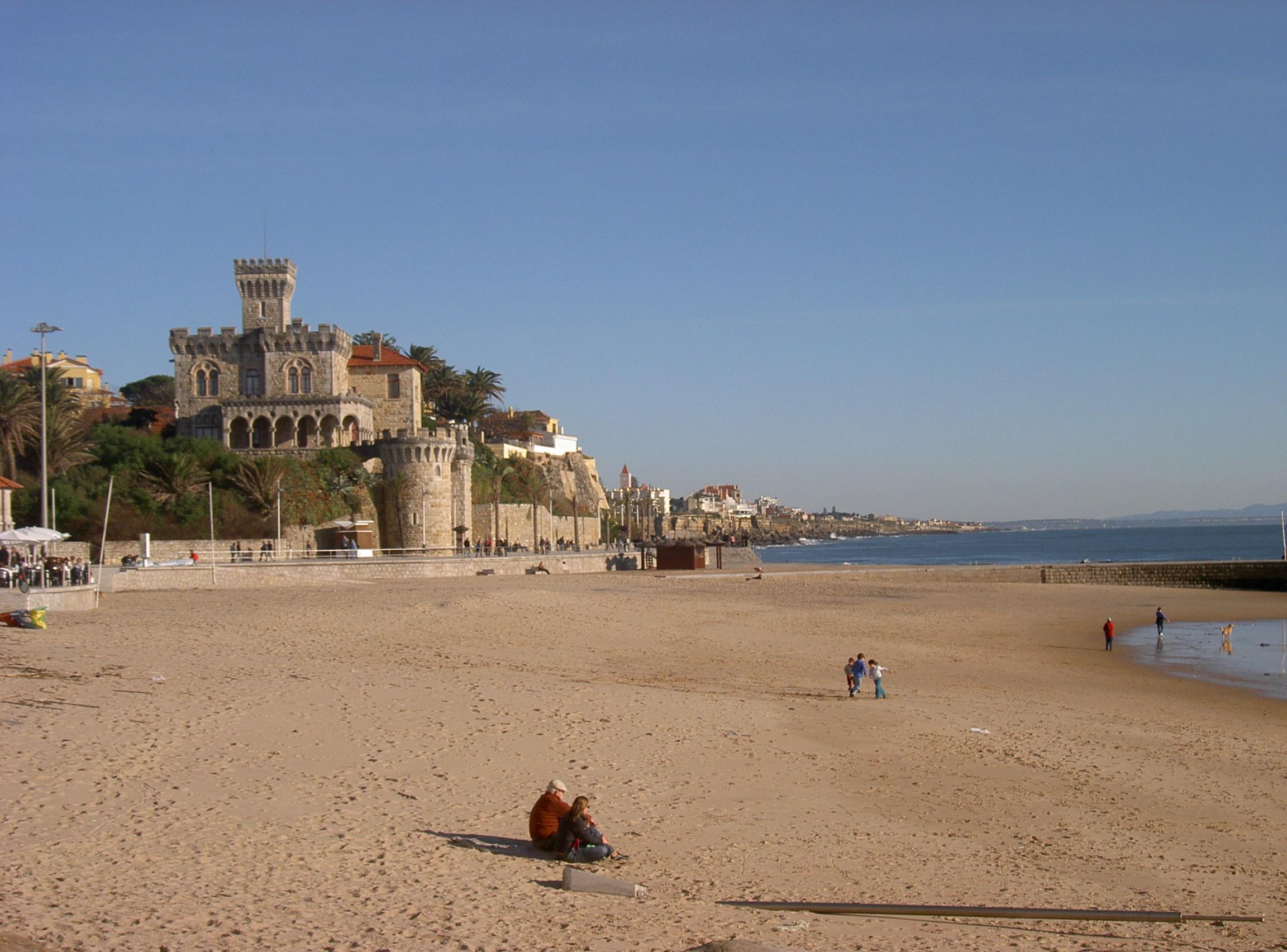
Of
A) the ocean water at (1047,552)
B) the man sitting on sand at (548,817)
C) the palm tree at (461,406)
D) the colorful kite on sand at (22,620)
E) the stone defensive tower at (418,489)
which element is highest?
the palm tree at (461,406)

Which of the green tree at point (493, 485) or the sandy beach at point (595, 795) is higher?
the green tree at point (493, 485)

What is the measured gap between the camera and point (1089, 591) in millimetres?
48531

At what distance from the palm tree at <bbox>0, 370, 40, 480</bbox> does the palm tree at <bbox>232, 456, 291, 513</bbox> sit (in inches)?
334

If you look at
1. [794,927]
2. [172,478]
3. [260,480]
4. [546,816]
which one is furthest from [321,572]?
[794,927]

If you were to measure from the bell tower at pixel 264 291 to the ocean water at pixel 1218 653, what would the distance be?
1753 inches

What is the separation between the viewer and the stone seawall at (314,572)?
114ft

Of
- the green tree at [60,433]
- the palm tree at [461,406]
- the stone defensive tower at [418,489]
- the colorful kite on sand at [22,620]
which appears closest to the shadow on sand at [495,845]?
the colorful kite on sand at [22,620]

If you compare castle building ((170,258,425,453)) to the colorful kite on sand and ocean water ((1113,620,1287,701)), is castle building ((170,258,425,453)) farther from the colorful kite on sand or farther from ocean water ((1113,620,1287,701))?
ocean water ((1113,620,1287,701))

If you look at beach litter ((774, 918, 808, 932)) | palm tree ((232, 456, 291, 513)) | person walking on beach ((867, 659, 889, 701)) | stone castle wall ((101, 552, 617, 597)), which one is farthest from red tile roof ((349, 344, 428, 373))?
beach litter ((774, 918, 808, 932))

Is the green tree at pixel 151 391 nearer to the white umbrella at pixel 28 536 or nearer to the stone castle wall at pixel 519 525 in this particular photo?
the stone castle wall at pixel 519 525

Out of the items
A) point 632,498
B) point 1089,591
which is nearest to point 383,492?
point 1089,591

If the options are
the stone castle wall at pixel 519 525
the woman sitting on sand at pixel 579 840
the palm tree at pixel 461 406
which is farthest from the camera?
the palm tree at pixel 461 406

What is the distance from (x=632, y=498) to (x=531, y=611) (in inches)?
3751

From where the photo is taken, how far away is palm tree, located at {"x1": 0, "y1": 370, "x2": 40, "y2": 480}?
4347 centimetres
